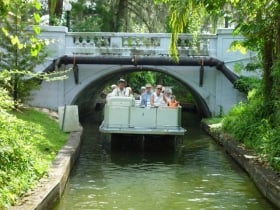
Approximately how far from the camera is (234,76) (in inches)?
814

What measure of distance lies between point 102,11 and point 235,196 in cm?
2100

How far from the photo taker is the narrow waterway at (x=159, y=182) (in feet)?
29.9

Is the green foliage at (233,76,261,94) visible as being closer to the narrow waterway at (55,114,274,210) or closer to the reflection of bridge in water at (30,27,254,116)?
the reflection of bridge in water at (30,27,254,116)

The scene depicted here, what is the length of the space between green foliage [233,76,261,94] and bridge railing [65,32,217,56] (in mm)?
1632

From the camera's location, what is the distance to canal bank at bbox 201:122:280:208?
8.87 m

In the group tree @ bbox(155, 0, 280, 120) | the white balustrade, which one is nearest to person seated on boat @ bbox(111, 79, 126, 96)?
tree @ bbox(155, 0, 280, 120)

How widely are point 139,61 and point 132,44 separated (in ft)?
2.94

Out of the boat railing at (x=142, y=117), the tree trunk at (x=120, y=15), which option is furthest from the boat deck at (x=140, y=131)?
the tree trunk at (x=120, y=15)

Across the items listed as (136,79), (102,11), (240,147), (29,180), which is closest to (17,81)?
(240,147)

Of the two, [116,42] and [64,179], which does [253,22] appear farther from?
[116,42]

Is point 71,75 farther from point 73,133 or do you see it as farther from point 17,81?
point 73,133

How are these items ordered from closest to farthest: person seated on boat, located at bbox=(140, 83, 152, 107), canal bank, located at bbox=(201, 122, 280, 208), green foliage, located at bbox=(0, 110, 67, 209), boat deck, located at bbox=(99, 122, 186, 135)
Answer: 1. green foliage, located at bbox=(0, 110, 67, 209)
2. canal bank, located at bbox=(201, 122, 280, 208)
3. boat deck, located at bbox=(99, 122, 186, 135)
4. person seated on boat, located at bbox=(140, 83, 152, 107)

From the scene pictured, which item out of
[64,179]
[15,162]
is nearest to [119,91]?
[64,179]

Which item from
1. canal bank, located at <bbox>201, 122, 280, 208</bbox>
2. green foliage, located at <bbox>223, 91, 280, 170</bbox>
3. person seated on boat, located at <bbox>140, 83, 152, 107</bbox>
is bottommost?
canal bank, located at <bbox>201, 122, 280, 208</bbox>
